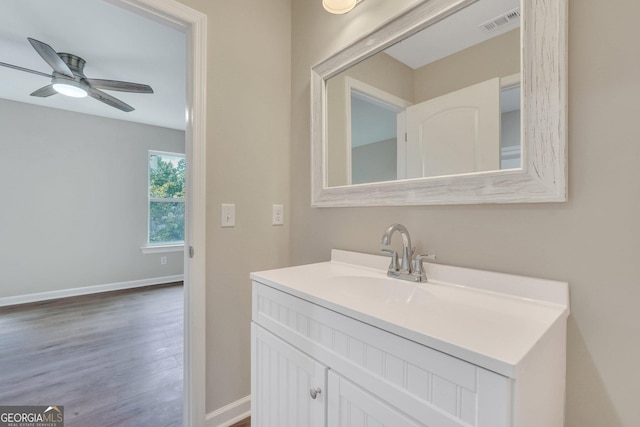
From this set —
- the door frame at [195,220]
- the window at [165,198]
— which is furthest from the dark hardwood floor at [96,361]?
the window at [165,198]

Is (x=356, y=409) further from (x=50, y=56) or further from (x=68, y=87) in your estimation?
(x=68, y=87)

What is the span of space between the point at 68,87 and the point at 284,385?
2.97 m

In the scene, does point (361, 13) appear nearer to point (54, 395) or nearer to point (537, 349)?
point (537, 349)

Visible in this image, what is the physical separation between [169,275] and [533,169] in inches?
193

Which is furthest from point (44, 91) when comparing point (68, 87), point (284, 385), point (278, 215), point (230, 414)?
point (284, 385)

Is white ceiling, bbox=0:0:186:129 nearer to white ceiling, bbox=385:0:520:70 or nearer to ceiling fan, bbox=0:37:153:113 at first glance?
ceiling fan, bbox=0:37:153:113

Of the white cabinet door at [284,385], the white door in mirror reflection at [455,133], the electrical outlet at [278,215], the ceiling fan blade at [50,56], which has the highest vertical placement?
the ceiling fan blade at [50,56]

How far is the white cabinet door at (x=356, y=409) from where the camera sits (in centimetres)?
68

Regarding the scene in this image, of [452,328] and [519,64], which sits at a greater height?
[519,64]

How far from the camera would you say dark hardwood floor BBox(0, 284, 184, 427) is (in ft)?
5.34

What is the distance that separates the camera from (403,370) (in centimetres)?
66

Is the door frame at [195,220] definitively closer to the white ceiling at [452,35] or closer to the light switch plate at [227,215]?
the light switch plate at [227,215]

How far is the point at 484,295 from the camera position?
0.91 m

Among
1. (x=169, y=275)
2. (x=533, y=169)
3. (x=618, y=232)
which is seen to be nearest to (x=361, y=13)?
(x=533, y=169)
